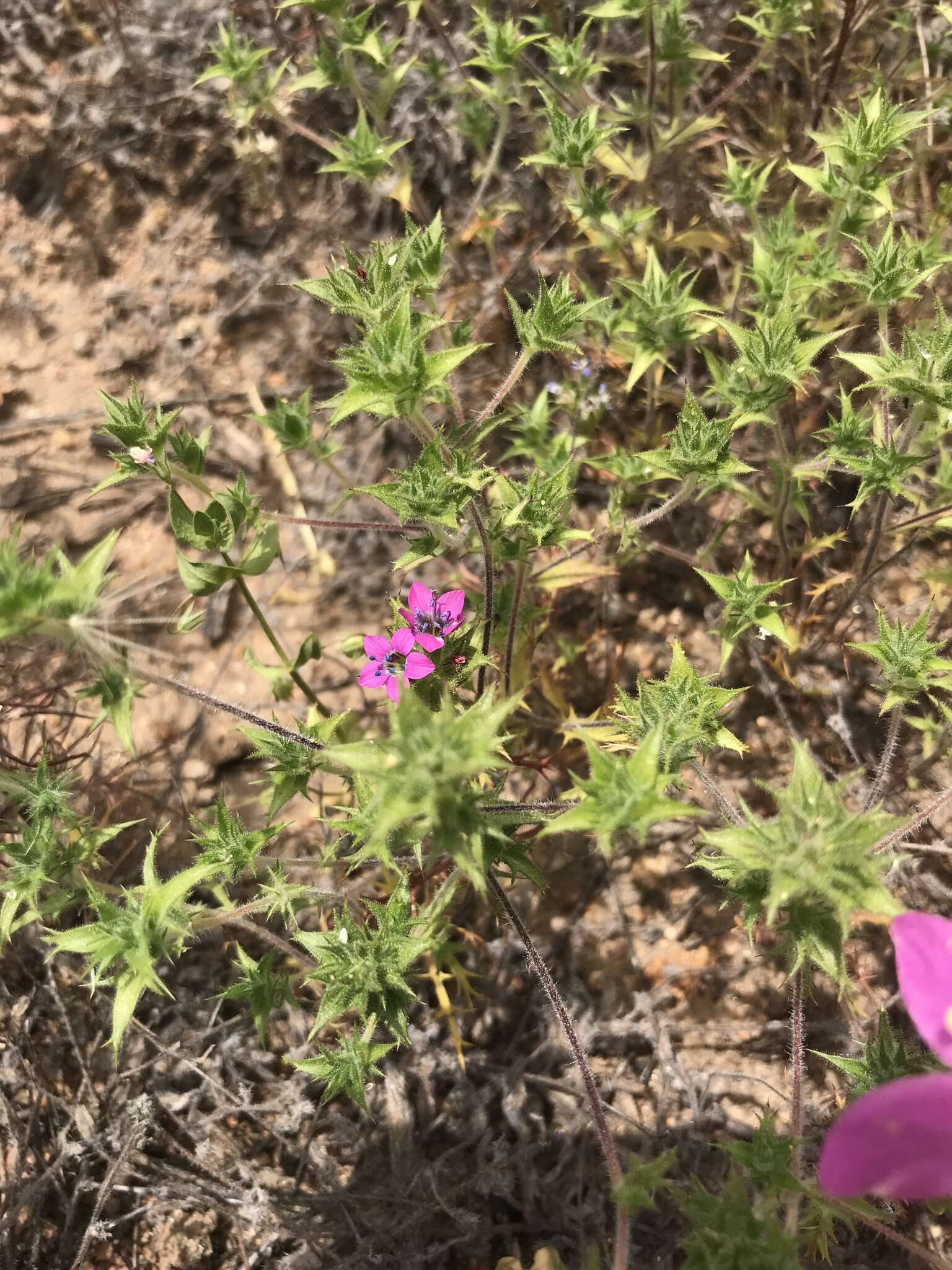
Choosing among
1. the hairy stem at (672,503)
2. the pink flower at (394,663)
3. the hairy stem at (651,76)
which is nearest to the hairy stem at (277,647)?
the pink flower at (394,663)

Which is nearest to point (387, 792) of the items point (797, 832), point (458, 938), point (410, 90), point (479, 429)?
point (797, 832)

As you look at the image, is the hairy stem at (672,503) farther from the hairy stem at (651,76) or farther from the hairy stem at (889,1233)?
the hairy stem at (889,1233)

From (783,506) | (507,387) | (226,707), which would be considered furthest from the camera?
(783,506)

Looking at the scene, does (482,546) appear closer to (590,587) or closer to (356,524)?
(356,524)

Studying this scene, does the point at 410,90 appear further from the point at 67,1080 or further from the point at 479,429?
the point at 67,1080

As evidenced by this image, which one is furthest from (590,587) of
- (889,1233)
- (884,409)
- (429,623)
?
(889,1233)

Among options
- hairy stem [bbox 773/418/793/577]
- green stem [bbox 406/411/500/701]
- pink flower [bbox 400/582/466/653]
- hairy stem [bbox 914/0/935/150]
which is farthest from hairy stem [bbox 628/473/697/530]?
hairy stem [bbox 914/0/935/150]
